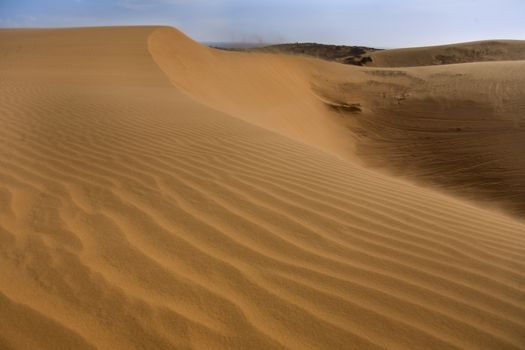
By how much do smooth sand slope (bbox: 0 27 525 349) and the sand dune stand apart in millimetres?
33237

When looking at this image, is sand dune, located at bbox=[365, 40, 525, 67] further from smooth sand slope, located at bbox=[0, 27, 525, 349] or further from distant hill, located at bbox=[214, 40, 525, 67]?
smooth sand slope, located at bbox=[0, 27, 525, 349]

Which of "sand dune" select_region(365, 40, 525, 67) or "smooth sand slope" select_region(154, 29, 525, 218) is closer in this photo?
"smooth sand slope" select_region(154, 29, 525, 218)

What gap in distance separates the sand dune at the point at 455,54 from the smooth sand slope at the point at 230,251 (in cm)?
3324

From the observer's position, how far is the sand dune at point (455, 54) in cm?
3281

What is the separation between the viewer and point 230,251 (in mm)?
2180

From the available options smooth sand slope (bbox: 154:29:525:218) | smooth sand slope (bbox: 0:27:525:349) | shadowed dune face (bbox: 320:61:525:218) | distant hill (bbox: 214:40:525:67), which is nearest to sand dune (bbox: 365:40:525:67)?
distant hill (bbox: 214:40:525:67)

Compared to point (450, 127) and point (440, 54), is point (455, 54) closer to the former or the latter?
point (440, 54)

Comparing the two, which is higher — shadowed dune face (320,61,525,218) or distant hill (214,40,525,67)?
distant hill (214,40,525,67)

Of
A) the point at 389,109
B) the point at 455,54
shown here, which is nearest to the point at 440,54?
the point at 455,54

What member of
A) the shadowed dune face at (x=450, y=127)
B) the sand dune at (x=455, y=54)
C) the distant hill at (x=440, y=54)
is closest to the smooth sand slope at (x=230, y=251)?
the shadowed dune face at (x=450, y=127)

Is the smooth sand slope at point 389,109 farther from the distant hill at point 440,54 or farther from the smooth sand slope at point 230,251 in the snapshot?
the distant hill at point 440,54

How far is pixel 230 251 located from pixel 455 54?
122 ft

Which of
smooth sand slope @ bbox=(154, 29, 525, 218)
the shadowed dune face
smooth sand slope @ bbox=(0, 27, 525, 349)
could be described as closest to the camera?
smooth sand slope @ bbox=(0, 27, 525, 349)

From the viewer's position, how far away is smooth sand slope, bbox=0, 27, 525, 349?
1653 mm
